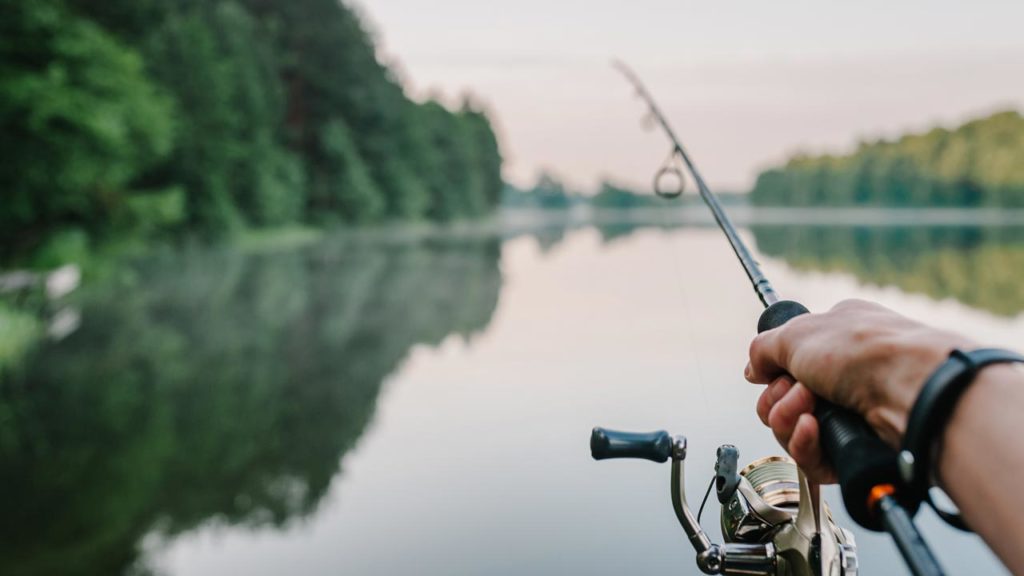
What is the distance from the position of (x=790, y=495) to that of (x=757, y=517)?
0.08m

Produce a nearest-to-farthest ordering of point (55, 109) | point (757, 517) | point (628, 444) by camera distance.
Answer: point (628, 444), point (757, 517), point (55, 109)

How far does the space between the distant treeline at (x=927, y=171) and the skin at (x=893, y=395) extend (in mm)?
115773

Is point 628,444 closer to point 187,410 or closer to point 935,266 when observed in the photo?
point 187,410

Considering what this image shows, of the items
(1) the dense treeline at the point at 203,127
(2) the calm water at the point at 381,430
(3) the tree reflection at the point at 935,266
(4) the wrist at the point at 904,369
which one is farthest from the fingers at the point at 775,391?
(1) the dense treeline at the point at 203,127

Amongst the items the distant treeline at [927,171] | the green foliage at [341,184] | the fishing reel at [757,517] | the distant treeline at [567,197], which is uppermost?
the distant treeline at [567,197]

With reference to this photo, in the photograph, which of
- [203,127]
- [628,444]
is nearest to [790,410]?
[628,444]

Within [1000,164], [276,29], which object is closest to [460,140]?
[276,29]

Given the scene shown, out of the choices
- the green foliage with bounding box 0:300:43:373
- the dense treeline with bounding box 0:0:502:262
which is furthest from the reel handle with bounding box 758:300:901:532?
the dense treeline with bounding box 0:0:502:262

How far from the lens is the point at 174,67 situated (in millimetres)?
33875

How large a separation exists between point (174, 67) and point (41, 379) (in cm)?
2601

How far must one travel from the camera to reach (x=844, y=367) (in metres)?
1.03

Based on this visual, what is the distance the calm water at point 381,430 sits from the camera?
5.91 metres

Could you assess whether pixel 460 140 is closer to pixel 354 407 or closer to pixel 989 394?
pixel 354 407

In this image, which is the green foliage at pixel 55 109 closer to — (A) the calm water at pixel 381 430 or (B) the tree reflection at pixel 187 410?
(B) the tree reflection at pixel 187 410
